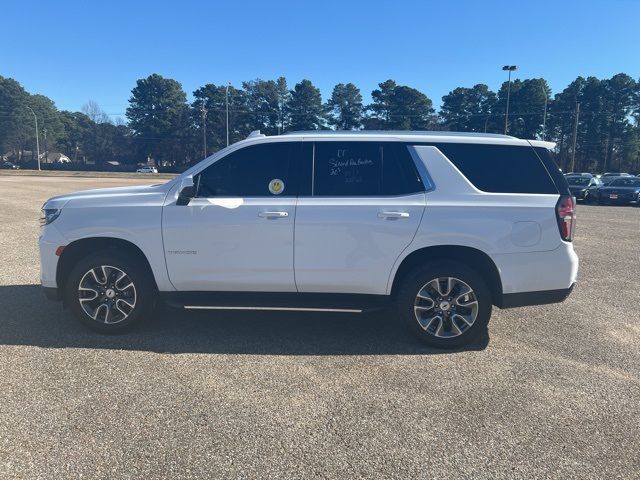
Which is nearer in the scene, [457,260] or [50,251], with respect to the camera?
[457,260]

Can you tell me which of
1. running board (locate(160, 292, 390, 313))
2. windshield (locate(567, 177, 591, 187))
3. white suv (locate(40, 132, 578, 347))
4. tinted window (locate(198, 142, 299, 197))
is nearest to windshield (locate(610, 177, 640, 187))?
windshield (locate(567, 177, 591, 187))

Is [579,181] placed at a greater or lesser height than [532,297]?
greater

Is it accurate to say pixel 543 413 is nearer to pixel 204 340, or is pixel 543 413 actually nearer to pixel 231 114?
pixel 204 340

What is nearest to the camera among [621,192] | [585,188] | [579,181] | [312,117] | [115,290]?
[115,290]

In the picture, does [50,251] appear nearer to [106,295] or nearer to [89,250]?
[89,250]

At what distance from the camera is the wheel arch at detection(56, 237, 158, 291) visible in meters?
4.62

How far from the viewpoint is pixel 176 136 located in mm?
101250

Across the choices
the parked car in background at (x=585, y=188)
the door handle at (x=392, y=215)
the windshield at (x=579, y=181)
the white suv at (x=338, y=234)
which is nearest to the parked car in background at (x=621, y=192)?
the parked car in background at (x=585, y=188)

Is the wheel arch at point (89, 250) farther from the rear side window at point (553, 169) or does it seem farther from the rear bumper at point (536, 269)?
the rear side window at point (553, 169)

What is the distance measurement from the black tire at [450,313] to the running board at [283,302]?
0.68 feet

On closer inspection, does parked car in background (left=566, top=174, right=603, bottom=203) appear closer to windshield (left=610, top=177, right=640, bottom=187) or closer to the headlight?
windshield (left=610, top=177, right=640, bottom=187)

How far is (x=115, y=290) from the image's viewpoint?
4.60m

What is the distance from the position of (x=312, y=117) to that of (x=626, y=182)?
7115cm

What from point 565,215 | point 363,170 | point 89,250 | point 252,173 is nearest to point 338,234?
point 363,170
